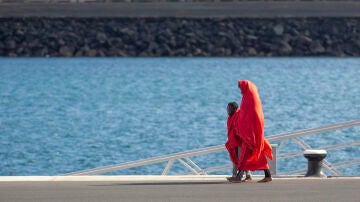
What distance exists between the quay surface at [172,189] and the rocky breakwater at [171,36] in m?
80.9

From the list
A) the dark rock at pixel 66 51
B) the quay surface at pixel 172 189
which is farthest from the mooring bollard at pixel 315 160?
the dark rock at pixel 66 51

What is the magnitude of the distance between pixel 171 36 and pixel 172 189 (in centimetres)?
8304

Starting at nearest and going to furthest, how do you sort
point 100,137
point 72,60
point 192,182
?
1. point 192,182
2. point 100,137
3. point 72,60

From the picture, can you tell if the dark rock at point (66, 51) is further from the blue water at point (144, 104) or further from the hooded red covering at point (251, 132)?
the hooded red covering at point (251, 132)

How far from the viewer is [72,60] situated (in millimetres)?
97938

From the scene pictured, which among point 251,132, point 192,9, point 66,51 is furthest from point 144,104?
point 251,132

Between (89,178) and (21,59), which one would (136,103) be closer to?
(21,59)

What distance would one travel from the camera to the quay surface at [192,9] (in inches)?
3917

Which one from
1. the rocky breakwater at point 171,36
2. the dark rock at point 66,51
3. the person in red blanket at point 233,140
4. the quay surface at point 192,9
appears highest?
the person in red blanket at point 233,140

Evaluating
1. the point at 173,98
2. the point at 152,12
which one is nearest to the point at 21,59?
the point at 152,12

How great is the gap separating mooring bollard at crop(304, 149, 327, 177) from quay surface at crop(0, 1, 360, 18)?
265ft

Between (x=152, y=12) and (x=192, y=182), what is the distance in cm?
8323

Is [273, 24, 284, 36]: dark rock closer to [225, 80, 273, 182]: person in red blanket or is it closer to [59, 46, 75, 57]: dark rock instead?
[59, 46, 75, 57]: dark rock

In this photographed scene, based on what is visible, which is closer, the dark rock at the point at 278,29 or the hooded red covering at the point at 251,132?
the hooded red covering at the point at 251,132
